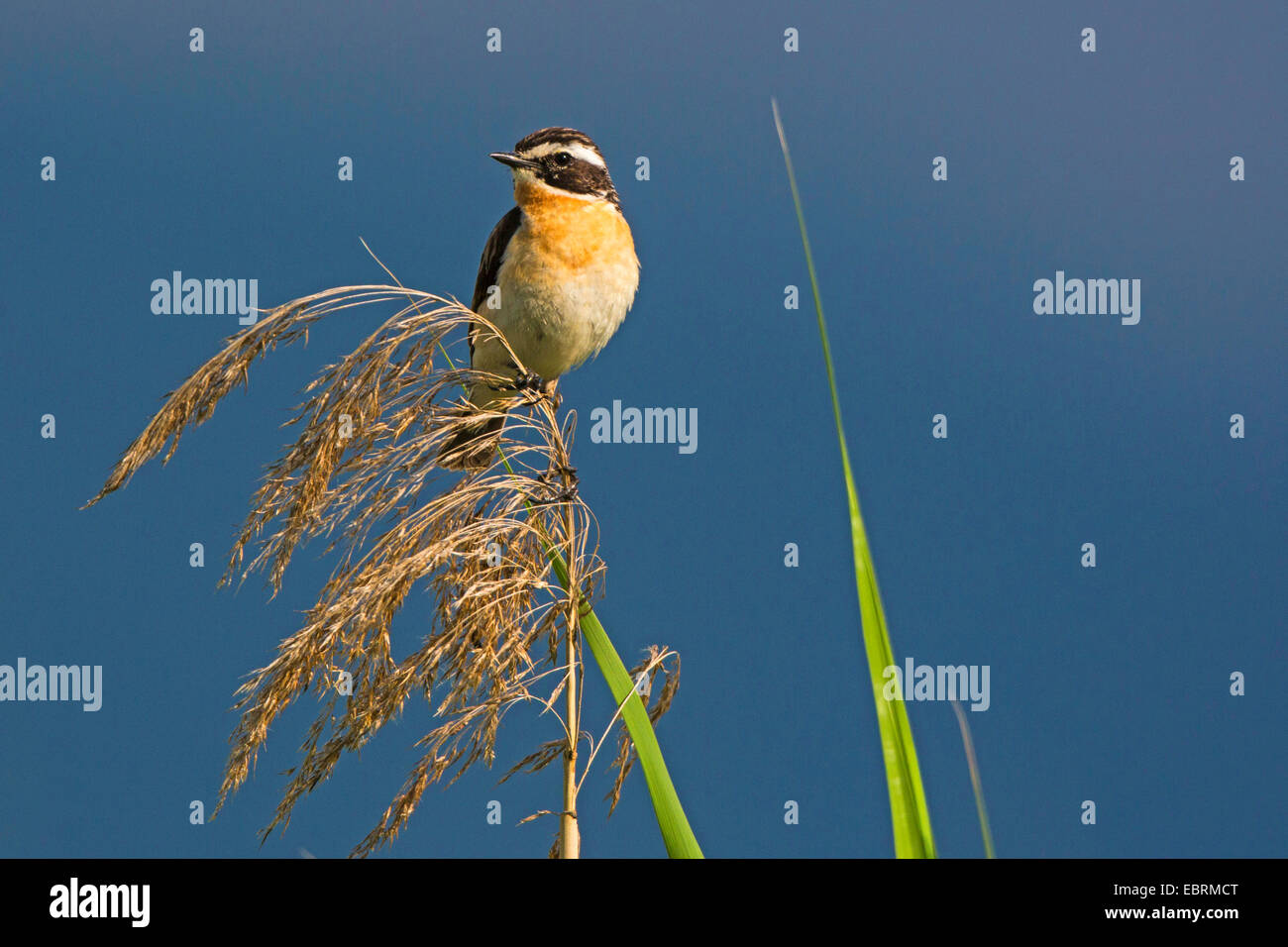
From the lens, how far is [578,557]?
193 centimetres

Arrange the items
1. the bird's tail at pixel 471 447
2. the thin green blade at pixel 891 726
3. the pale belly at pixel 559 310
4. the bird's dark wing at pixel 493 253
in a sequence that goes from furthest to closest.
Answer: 1. the bird's dark wing at pixel 493 253
2. the pale belly at pixel 559 310
3. the bird's tail at pixel 471 447
4. the thin green blade at pixel 891 726

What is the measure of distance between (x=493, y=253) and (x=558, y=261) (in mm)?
347

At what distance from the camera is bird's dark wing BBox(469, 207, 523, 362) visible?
3596 millimetres

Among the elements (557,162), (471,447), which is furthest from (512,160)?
(471,447)

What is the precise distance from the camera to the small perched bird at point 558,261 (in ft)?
11.3

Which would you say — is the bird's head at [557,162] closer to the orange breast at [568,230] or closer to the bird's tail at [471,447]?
the orange breast at [568,230]

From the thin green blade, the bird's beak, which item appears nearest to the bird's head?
the bird's beak

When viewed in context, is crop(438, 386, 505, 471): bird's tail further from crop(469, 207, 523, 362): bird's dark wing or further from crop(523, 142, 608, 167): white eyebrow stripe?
crop(523, 142, 608, 167): white eyebrow stripe

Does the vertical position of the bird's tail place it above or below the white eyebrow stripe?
below

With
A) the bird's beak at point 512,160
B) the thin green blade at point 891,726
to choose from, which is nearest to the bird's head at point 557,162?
the bird's beak at point 512,160

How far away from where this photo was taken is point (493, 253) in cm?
367
